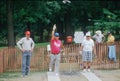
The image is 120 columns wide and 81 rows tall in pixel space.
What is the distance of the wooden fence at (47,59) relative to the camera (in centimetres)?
2011

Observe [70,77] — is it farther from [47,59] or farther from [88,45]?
[47,59]

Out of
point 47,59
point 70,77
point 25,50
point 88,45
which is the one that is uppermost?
point 88,45

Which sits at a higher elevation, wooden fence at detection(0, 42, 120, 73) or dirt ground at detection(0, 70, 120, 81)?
wooden fence at detection(0, 42, 120, 73)

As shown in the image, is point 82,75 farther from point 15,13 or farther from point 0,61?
point 15,13

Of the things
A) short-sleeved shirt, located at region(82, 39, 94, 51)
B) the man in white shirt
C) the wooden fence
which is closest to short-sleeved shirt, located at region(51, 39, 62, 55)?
the man in white shirt

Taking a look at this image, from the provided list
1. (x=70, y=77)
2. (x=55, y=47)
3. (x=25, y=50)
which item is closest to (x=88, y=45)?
(x=55, y=47)

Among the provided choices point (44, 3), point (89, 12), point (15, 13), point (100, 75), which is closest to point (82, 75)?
point (100, 75)

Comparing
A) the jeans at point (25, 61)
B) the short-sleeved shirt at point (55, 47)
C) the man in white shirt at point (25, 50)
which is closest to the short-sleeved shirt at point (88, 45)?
the short-sleeved shirt at point (55, 47)

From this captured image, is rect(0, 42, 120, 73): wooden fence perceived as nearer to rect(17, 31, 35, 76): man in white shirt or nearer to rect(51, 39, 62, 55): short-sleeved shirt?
rect(51, 39, 62, 55): short-sleeved shirt

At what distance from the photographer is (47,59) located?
67.2ft

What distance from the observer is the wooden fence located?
20.1 m

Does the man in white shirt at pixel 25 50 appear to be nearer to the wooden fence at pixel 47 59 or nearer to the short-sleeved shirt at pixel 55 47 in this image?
the short-sleeved shirt at pixel 55 47

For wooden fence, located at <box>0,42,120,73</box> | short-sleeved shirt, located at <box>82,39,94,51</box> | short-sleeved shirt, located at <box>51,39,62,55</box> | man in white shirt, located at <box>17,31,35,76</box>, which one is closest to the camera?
man in white shirt, located at <box>17,31,35,76</box>

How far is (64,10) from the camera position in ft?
129
